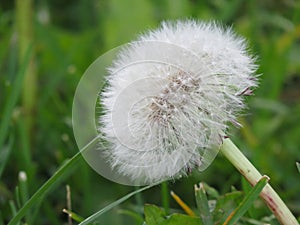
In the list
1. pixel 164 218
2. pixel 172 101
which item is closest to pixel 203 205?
pixel 164 218

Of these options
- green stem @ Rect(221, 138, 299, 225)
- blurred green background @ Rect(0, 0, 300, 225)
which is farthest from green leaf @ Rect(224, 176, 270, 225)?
blurred green background @ Rect(0, 0, 300, 225)

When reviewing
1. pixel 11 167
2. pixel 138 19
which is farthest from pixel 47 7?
pixel 11 167

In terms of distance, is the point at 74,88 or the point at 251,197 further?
the point at 74,88

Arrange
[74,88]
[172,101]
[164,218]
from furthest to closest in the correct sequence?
1. [74,88]
2. [164,218]
3. [172,101]

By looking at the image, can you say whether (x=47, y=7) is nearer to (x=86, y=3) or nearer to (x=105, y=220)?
(x=86, y=3)

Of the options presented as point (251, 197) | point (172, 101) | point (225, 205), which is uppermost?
point (172, 101)

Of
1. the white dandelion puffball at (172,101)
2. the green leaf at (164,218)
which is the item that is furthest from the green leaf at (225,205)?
the white dandelion puffball at (172,101)

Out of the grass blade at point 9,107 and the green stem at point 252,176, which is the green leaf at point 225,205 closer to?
the green stem at point 252,176

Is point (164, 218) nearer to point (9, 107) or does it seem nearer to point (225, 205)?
point (225, 205)
